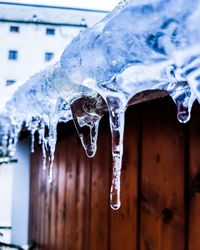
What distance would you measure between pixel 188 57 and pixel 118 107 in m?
0.22

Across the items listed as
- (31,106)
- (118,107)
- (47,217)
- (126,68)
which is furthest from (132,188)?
(47,217)

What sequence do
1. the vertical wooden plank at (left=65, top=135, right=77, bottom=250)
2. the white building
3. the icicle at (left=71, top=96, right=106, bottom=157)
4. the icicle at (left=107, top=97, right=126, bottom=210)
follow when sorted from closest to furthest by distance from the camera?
the icicle at (left=107, top=97, right=126, bottom=210), the icicle at (left=71, top=96, right=106, bottom=157), the vertical wooden plank at (left=65, top=135, right=77, bottom=250), the white building

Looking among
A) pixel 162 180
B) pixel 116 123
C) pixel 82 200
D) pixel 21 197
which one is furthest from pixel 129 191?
pixel 21 197

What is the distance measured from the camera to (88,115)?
1.11 metres

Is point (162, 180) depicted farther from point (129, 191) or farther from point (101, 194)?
point (101, 194)

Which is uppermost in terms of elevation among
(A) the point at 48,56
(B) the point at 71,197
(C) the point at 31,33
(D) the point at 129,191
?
(C) the point at 31,33

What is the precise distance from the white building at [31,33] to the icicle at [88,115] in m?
34.4

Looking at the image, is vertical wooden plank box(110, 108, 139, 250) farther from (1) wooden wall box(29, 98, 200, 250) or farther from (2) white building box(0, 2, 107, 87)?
(2) white building box(0, 2, 107, 87)

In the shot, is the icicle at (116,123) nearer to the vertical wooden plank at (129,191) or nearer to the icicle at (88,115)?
the icicle at (88,115)

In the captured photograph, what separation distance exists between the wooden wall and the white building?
3351 cm

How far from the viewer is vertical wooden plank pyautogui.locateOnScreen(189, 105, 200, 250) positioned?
1.16m

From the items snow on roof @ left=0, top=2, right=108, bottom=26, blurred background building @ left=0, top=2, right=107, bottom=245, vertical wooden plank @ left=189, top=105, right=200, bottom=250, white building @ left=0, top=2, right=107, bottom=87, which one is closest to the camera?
vertical wooden plank @ left=189, top=105, right=200, bottom=250

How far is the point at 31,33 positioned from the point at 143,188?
35.8 metres

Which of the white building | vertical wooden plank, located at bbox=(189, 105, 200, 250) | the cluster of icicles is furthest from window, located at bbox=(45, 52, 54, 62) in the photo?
the cluster of icicles
